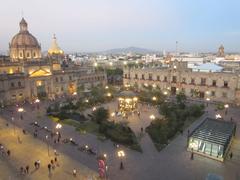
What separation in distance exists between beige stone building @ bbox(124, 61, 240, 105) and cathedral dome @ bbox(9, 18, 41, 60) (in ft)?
108

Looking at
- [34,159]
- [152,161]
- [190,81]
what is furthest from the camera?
[190,81]

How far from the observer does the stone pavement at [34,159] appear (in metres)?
22.6

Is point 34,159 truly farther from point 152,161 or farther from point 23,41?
point 23,41

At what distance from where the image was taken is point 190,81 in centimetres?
5606

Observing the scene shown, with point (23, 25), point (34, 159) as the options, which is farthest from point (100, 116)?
point (23, 25)

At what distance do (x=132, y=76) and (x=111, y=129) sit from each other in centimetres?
3837

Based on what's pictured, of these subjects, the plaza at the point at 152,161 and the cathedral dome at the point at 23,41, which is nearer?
the plaza at the point at 152,161

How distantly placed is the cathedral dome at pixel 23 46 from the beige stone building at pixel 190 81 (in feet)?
108

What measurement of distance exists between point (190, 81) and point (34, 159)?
147ft

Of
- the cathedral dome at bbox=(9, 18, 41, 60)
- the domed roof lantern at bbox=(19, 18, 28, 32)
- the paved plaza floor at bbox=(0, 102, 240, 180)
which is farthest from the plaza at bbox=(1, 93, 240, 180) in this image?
the domed roof lantern at bbox=(19, 18, 28, 32)

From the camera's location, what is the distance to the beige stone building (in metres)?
49.6

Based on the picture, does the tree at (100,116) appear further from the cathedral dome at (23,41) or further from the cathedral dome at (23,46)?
the cathedral dome at (23,41)

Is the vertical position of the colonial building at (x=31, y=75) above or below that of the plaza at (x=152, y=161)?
above

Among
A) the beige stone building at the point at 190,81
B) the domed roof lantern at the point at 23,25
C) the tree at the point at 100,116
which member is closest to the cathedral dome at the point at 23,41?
the domed roof lantern at the point at 23,25
